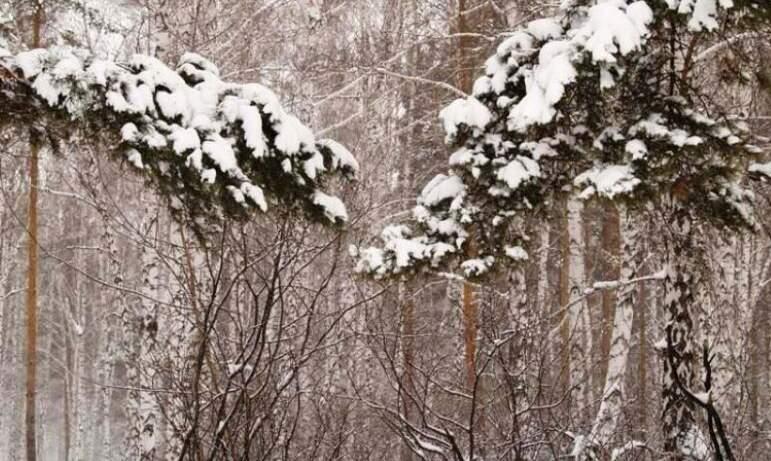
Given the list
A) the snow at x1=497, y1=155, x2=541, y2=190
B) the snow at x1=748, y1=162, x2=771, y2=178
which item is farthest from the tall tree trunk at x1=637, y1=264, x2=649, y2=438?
the snow at x1=497, y1=155, x2=541, y2=190

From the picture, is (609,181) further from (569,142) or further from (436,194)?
(436,194)

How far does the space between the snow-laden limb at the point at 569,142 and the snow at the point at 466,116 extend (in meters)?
0.01

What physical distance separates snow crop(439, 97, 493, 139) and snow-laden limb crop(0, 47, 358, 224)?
140 cm

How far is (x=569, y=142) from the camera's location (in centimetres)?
553

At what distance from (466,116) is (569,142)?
0.80 meters

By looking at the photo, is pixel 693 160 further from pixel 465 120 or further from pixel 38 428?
pixel 38 428

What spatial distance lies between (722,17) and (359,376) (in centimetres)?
992

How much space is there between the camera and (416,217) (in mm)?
6047

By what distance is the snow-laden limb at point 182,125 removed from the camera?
13.7 ft

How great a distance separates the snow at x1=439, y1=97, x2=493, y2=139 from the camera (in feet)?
18.3

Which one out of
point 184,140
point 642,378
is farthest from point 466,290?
point 642,378

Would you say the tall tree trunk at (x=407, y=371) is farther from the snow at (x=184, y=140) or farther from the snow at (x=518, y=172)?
the snow at (x=184, y=140)

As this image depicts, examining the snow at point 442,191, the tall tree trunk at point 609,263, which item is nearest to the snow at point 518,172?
the snow at point 442,191

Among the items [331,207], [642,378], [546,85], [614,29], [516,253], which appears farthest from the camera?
[642,378]
